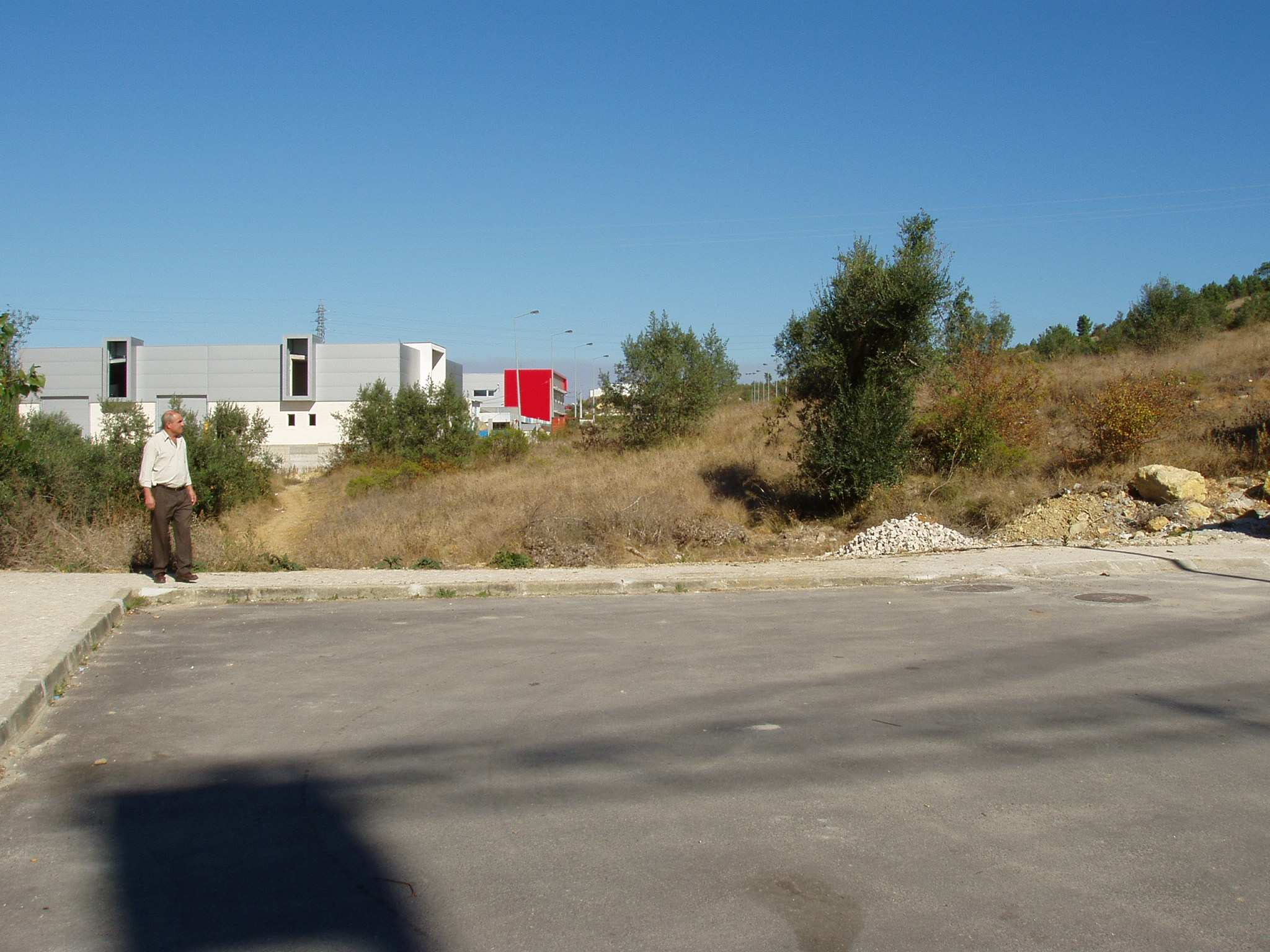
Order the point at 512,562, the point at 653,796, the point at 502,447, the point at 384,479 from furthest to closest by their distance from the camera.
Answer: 1. the point at 502,447
2. the point at 384,479
3. the point at 512,562
4. the point at 653,796

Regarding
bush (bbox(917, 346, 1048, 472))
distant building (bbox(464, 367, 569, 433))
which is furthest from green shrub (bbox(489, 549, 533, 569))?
distant building (bbox(464, 367, 569, 433))

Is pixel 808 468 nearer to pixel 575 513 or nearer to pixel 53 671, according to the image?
pixel 575 513

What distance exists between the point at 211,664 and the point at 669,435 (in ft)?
105

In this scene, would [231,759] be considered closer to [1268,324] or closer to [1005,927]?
[1005,927]

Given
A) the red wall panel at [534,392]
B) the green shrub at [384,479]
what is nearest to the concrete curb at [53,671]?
the green shrub at [384,479]

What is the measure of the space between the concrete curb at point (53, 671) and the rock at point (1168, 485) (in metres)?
16.4

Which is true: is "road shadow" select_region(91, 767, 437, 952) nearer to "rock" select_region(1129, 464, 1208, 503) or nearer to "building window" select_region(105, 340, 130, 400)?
"rock" select_region(1129, 464, 1208, 503)

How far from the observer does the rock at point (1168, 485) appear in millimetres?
17516

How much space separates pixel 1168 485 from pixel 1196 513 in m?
0.93

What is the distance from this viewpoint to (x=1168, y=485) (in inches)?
696

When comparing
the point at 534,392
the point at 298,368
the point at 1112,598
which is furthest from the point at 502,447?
the point at 534,392

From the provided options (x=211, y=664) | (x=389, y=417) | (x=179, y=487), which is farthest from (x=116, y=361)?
(x=211, y=664)

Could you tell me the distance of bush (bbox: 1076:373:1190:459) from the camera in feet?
67.2

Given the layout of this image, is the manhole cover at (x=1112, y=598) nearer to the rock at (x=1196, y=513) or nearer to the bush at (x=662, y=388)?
the rock at (x=1196, y=513)
